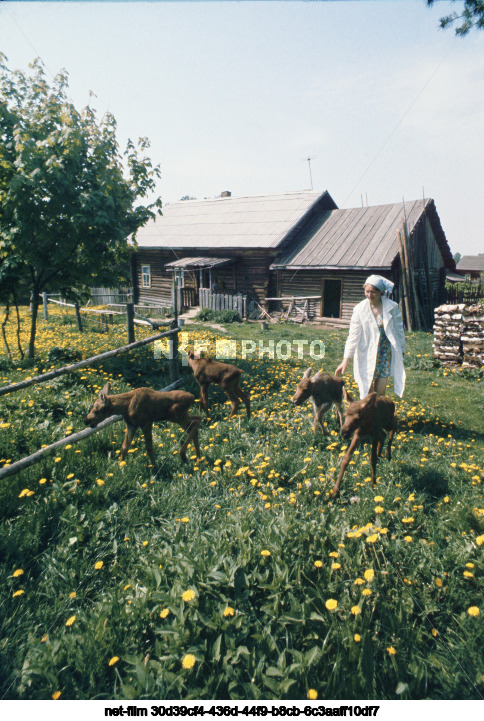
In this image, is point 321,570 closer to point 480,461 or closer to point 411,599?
point 411,599

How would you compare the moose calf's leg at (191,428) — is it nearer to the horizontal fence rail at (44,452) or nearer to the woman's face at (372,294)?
the horizontal fence rail at (44,452)

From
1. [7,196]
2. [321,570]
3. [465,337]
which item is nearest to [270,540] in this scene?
[321,570]

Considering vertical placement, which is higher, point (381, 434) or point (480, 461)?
point (381, 434)

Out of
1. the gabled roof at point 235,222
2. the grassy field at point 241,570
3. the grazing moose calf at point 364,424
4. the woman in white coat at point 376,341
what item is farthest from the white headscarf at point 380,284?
the gabled roof at point 235,222

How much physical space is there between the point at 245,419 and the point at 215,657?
3.61 m

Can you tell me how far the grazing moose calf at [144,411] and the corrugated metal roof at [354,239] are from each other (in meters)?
14.8

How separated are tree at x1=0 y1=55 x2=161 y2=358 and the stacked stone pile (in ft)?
25.7

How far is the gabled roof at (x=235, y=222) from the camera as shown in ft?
70.5

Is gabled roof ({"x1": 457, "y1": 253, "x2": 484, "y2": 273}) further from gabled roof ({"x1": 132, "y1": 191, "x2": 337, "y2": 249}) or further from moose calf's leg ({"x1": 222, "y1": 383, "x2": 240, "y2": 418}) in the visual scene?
moose calf's leg ({"x1": 222, "y1": 383, "x2": 240, "y2": 418})

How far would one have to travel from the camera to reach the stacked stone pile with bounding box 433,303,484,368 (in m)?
9.22

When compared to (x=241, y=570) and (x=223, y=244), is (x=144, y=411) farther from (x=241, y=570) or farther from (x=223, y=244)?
(x=223, y=244)

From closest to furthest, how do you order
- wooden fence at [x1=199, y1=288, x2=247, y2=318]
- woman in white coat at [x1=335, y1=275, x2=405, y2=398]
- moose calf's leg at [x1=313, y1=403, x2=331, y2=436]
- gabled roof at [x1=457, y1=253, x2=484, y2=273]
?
woman in white coat at [x1=335, y1=275, x2=405, y2=398]
moose calf's leg at [x1=313, y1=403, x2=331, y2=436]
wooden fence at [x1=199, y1=288, x2=247, y2=318]
gabled roof at [x1=457, y1=253, x2=484, y2=273]

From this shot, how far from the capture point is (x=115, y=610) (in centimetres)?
243

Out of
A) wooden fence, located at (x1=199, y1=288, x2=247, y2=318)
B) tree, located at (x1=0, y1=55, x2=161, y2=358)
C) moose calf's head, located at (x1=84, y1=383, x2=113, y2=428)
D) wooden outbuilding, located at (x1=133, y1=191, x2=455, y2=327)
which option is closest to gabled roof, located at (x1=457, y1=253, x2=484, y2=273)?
wooden outbuilding, located at (x1=133, y1=191, x2=455, y2=327)
